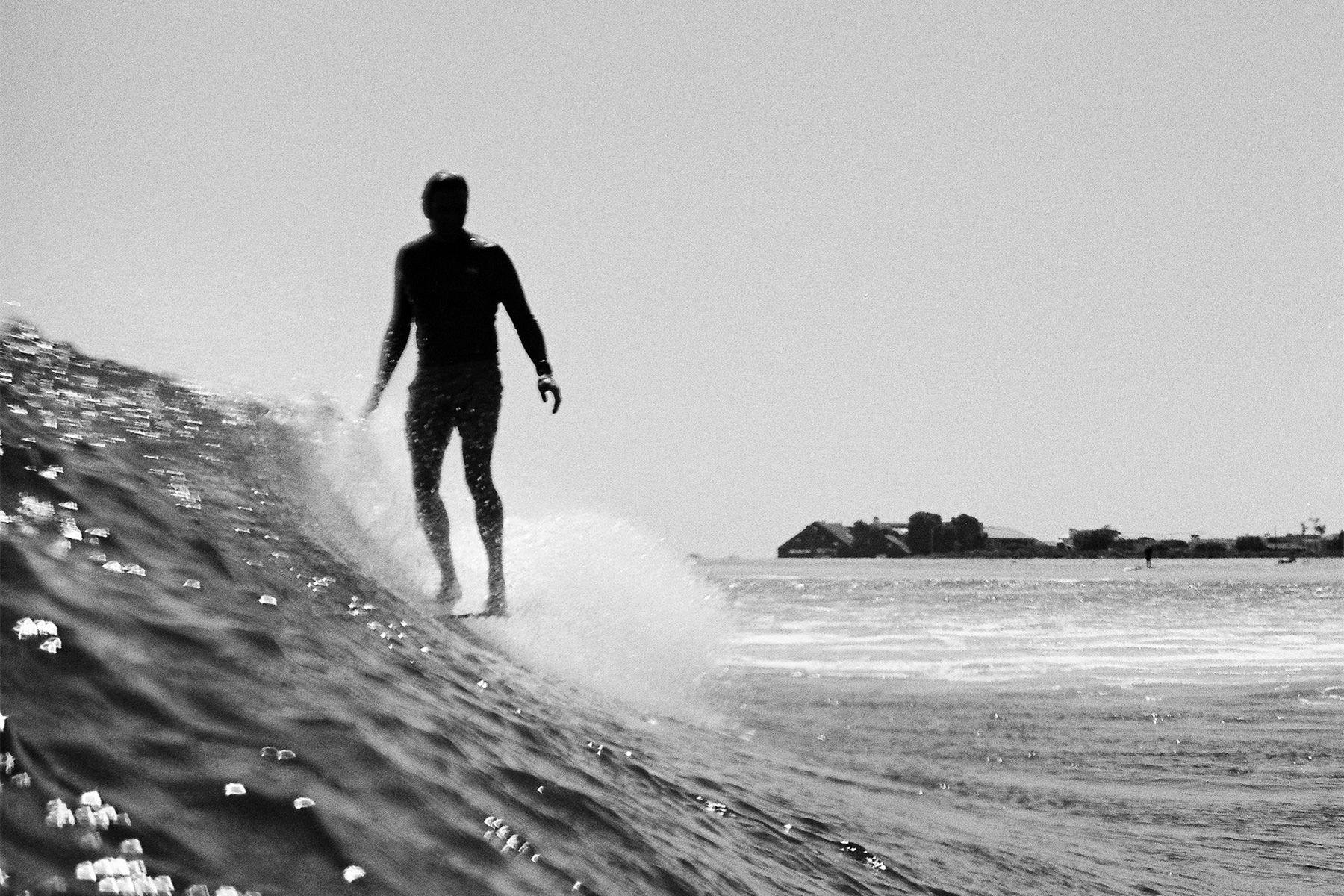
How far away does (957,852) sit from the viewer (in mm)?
3186

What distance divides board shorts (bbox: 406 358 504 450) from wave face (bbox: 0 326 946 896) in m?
1.31

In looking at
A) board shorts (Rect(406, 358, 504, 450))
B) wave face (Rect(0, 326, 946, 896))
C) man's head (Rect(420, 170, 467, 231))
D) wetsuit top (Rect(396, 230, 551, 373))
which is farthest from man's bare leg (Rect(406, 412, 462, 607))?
wave face (Rect(0, 326, 946, 896))

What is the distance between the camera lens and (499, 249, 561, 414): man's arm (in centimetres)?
522

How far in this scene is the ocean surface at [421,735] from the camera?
151 centimetres

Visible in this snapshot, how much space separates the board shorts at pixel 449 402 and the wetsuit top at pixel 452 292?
0.04m

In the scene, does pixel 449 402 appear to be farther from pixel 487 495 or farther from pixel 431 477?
pixel 487 495

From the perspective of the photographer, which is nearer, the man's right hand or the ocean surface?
the ocean surface

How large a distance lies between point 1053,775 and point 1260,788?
0.69 m

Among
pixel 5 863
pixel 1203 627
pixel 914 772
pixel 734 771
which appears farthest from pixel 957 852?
Answer: pixel 1203 627

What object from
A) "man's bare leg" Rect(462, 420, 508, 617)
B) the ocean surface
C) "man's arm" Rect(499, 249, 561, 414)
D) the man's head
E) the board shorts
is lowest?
the ocean surface

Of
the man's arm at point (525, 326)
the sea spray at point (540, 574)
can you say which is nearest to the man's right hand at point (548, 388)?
the man's arm at point (525, 326)

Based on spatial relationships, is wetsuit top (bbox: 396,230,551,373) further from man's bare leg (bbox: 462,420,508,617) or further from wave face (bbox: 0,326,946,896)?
wave face (bbox: 0,326,946,896)

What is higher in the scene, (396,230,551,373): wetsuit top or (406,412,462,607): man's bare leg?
(396,230,551,373): wetsuit top

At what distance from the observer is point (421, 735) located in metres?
2.12
